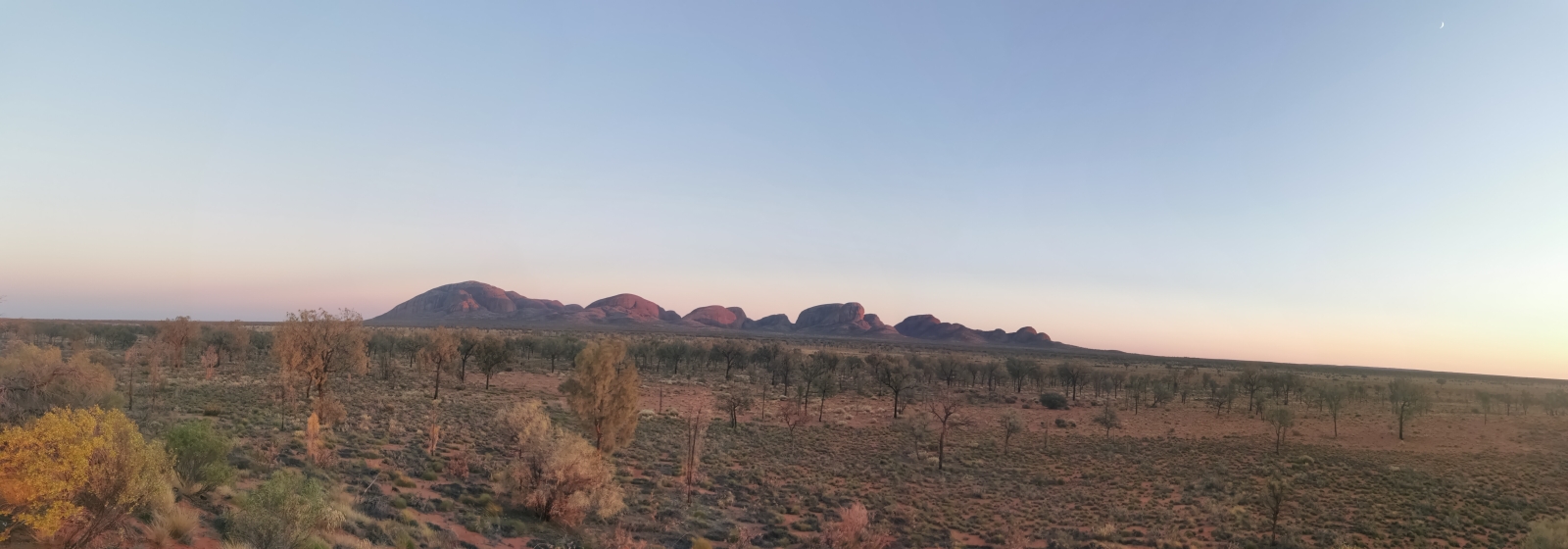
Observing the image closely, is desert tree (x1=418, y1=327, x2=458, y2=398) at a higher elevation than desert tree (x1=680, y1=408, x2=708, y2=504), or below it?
higher

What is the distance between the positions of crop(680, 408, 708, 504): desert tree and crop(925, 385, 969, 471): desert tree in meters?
12.6

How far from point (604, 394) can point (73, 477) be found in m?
14.4

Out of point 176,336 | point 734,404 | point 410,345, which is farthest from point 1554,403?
point 176,336

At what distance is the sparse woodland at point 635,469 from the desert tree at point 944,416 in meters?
0.48

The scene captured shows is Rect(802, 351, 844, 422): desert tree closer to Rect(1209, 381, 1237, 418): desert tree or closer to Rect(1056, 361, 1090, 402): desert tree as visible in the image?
Rect(1056, 361, 1090, 402): desert tree

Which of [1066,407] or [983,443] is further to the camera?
[1066,407]

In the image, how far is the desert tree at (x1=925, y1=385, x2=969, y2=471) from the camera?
110ft

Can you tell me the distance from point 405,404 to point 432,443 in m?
14.3

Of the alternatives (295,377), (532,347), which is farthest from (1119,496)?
(532,347)

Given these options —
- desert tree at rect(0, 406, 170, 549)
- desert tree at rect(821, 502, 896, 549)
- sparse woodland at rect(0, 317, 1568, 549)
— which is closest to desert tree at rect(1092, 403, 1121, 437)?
sparse woodland at rect(0, 317, 1568, 549)

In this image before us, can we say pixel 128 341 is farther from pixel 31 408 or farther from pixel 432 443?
pixel 31 408

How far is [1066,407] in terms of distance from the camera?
63500 mm

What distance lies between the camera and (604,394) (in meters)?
22.7

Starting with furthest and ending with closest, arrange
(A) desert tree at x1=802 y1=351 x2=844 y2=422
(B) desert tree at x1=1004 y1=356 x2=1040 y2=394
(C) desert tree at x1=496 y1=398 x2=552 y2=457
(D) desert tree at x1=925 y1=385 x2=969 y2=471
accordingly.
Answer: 1. (B) desert tree at x1=1004 y1=356 x2=1040 y2=394
2. (A) desert tree at x1=802 y1=351 x2=844 y2=422
3. (D) desert tree at x1=925 y1=385 x2=969 y2=471
4. (C) desert tree at x1=496 y1=398 x2=552 y2=457
